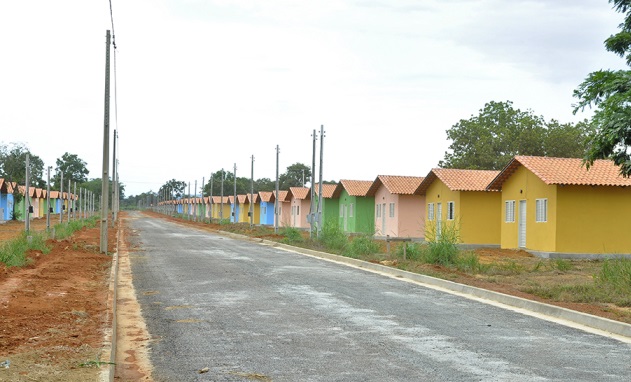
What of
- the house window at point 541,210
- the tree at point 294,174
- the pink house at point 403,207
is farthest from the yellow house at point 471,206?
the tree at point 294,174

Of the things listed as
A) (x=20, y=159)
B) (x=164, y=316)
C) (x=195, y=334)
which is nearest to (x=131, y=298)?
(x=164, y=316)

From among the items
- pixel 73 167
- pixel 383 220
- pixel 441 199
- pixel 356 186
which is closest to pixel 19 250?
pixel 441 199

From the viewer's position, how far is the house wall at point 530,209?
2761 centimetres

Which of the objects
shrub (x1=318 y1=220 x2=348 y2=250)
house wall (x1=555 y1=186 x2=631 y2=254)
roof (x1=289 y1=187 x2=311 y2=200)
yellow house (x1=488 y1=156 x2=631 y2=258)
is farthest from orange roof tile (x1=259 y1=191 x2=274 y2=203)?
house wall (x1=555 y1=186 x2=631 y2=254)

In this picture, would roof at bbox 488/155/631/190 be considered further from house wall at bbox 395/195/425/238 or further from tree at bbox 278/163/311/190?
tree at bbox 278/163/311/190

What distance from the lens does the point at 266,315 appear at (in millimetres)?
10859

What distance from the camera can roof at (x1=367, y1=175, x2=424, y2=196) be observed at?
4247cm

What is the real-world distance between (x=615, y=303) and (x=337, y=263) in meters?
11.1

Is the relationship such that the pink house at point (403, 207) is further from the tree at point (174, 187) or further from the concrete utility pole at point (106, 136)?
the tree at point (174, 187)

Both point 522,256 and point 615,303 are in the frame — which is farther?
point 522,256

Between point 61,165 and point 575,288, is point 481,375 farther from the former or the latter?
→ point 61,165

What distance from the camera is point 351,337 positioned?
355 inches

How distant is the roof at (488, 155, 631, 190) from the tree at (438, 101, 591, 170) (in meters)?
30.3

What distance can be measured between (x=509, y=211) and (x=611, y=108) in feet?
50.3
